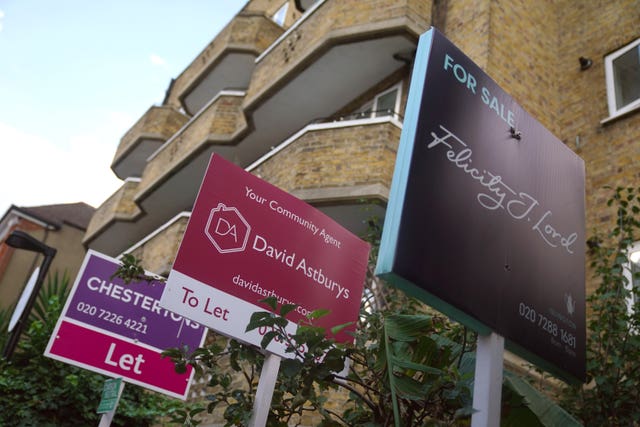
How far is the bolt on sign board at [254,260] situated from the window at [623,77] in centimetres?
651

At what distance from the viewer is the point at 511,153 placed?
3895 millimetres

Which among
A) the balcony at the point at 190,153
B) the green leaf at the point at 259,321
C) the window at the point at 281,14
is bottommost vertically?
the green leaf at the point at 259,321

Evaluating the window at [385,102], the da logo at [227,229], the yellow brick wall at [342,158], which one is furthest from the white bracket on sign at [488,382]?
the window at [385,102]

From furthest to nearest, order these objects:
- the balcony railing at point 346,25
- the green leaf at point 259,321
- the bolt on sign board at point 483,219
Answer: the balcony railing at point 346,25
the green leaf at point 259,321
the bolt on sign board at point 483,219

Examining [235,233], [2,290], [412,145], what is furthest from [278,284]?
[2,290]

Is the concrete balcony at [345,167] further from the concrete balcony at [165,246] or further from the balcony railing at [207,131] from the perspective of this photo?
the balcony railing at [207,131]

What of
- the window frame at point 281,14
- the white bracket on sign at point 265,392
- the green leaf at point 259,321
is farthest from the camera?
the window frame at point 281,14

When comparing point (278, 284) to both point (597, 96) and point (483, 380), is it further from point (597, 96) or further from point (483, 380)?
point (597, 96)

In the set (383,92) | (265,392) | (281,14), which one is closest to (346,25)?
(383,92)

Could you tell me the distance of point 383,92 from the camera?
1262 cm

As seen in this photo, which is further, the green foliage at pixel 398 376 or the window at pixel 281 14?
the window at pixel 281 14

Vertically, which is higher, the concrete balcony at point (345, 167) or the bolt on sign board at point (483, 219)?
the concrete balcony at point (345, 167)

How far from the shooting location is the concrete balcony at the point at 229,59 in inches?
709

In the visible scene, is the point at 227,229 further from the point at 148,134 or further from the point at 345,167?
the point at 148,134
